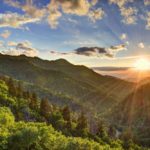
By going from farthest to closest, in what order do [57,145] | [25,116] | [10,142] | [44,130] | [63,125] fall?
[63,125] → [25,116] → [44,130] → [57,145] → [10,142]

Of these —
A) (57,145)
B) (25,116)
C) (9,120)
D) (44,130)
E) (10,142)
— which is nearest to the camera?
(10,142)

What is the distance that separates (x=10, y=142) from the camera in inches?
4097

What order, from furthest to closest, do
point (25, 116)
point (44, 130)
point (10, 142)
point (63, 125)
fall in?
point (63, 125)
point (25, 116)
point (44, 130)
point (10, 142)

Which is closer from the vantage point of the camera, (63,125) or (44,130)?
(44,130)

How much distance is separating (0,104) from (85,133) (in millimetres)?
51254

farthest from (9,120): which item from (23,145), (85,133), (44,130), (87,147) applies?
(85,133)

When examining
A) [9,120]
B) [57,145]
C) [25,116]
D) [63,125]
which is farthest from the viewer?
[63,125]

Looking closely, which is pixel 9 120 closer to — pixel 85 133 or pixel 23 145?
pixel 23 145

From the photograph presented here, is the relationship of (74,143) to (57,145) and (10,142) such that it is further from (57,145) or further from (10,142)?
(10,142)

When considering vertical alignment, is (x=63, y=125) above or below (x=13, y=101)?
below

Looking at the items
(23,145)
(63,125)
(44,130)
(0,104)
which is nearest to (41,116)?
(63,125)

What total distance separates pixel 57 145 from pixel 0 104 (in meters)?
79.2

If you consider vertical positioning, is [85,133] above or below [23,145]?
below

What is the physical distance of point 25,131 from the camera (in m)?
106
